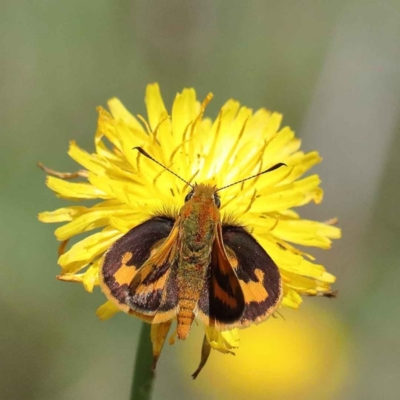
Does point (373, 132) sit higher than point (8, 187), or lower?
higher

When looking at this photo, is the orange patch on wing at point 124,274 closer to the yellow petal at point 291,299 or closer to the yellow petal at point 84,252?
the yellow petal at point 84,252

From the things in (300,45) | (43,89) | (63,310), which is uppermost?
(300,45)

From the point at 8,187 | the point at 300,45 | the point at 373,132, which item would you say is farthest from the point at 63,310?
the point at 300,45

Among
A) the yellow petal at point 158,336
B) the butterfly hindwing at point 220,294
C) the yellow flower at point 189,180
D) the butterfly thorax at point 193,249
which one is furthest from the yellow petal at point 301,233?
the yellow petal at point 158,336

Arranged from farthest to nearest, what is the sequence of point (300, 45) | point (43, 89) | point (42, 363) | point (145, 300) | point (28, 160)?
point (300, 45), point (43, 89), point (28, 160), point (42, 363), point (145, 300)

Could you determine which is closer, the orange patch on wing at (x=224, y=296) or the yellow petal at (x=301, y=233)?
the orange patch on wing at (x=224, y=296)

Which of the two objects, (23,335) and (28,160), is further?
(28,160)

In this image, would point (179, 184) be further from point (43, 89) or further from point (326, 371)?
point (43, 89)
